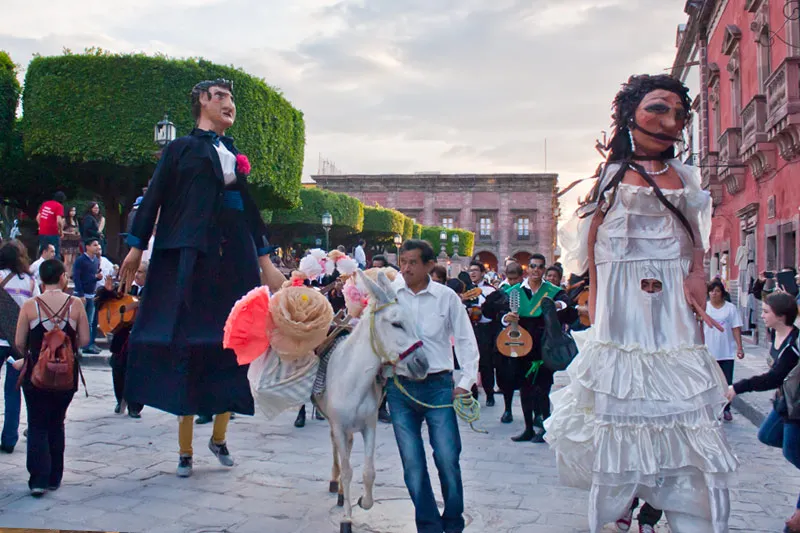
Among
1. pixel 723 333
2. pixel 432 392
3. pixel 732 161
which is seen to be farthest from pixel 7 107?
pixel 432 392

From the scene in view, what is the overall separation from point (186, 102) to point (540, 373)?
1466 cm

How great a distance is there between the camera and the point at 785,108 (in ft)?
46.6

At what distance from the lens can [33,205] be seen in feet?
72.6

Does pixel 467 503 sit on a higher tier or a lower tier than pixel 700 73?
lower

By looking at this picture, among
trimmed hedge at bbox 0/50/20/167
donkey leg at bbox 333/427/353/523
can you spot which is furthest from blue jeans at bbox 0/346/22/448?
trimmed hedge at bbox 0/50/20/167

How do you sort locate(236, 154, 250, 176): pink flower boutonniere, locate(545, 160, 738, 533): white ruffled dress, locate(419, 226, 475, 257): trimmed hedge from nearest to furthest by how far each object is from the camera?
locate(545, 160, 738, 533): white ruffled dress, locate(236, 154, 250, 176): pink flower boutonniere, locate(419, 226, 475, 257): trimmed hedge

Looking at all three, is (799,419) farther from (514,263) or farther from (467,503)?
(514,263)

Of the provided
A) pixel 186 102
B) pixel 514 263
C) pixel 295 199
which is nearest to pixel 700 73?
pixel 295 199

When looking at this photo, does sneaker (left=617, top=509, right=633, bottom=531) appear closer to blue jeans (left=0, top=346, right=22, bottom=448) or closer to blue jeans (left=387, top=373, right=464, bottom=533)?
blue jeans (left=387, top=373, right=464, bottom=533)

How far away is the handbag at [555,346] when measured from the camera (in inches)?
275

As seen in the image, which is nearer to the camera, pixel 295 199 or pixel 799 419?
pixel 799 419

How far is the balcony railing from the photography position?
1672 centimetres

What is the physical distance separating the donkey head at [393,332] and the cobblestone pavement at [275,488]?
1.07 metres

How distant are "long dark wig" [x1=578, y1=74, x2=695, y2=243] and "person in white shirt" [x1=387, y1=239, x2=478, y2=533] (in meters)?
0.94
